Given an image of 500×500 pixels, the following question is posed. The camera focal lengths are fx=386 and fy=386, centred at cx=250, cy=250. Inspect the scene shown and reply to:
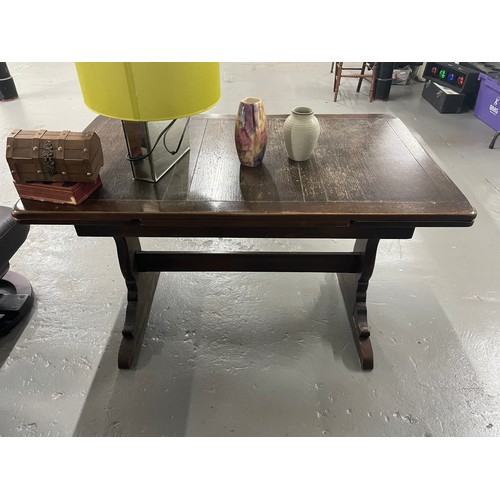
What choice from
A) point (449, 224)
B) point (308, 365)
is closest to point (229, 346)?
point (308, 365)

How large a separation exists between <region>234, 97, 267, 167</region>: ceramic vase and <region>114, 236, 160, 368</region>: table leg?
0.63 metres

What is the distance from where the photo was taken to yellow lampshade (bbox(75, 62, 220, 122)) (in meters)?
1.01

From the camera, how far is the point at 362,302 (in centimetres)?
175

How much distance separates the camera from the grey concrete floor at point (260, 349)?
1492 millimetres

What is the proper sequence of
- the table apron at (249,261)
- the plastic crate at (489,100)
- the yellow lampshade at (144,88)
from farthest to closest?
the plastic crate at (489,100)
the table apron at (249,261)
the yellow lampshade at (144,88)

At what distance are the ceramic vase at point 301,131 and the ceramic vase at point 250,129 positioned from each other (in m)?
0.10

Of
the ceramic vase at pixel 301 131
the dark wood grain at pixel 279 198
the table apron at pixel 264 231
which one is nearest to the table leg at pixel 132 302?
the dark wood grain at pixel 279 198

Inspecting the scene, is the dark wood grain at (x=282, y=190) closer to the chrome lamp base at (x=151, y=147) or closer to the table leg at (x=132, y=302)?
the chrome lamp base at (x=151, y=147)

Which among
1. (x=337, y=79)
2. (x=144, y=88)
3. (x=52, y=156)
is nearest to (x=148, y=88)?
(x=144, y=88)

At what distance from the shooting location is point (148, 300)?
6.24ft

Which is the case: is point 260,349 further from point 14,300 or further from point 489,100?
point 489,100

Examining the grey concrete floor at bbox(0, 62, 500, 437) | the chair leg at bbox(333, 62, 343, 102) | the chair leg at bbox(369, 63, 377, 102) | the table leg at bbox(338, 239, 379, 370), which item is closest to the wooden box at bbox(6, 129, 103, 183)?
the grey concrete floor at bbox(0, 62, 500, 437)

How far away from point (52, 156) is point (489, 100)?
13.4 feet

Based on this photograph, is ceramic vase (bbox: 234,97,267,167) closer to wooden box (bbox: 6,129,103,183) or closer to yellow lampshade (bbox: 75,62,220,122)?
yellow lampshade (bbox: 75,62,220,122)
